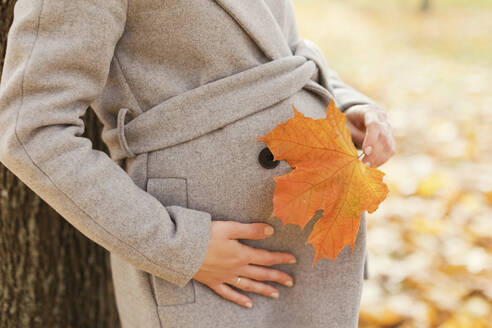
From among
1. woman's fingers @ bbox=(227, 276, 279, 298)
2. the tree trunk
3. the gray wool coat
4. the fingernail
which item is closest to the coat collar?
the gray wool coat

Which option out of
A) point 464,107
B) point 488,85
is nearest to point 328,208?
point 464,107

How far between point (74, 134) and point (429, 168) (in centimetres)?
218

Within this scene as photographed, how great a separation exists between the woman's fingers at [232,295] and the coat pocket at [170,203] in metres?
0.05

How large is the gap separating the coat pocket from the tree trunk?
0.49m

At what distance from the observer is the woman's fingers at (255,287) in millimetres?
934

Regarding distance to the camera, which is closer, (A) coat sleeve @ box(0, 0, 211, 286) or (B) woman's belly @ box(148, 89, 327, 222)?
(A) coat sleeve @ box(0, 0, 211, 286)

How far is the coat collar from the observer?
82 cm

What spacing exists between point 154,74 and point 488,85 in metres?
3.34

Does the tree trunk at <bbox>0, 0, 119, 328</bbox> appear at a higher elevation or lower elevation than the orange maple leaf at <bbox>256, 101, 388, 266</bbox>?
lower

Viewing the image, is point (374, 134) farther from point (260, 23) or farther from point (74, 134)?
point (74, 134)

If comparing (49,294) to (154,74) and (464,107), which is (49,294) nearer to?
(154,74)

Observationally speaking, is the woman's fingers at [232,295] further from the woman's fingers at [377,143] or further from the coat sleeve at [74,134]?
the woman's fingers at [377,143]

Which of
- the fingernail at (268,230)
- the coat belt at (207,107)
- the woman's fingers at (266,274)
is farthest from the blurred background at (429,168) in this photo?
the coat belt at (207,107)

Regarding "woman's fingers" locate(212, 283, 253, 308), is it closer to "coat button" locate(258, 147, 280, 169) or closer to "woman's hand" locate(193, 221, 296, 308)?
"woman's hand" locate(193, 221, 296, 308)
